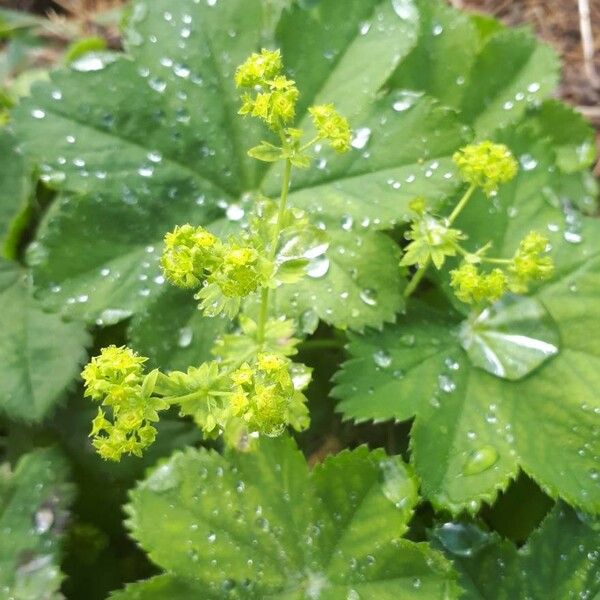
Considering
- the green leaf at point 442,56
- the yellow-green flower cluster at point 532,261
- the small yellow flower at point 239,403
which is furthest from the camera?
the green leaf at point 442,56

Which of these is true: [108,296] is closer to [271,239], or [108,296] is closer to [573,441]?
[271,239]

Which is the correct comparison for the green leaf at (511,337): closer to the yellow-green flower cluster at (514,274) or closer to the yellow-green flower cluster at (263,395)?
the yellow-green flower cluster at (514,274)

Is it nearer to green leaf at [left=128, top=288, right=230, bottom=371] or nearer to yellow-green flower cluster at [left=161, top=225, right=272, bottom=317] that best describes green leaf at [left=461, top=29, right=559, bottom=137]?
green leaf at [left=128, top=288, right=230, bottom=371]

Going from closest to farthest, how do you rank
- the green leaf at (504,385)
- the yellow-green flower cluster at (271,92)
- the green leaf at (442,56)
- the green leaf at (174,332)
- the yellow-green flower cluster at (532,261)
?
the yellow-green flower cluster at (271,92) → the yellow-green flower cluster at (532,261) → the green leaf at (504,385) → the green leaf at (174,332) → the green leaf at (442,56)

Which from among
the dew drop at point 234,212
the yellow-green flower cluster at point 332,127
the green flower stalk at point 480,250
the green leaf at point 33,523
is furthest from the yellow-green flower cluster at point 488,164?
the green leaf at point 33,523

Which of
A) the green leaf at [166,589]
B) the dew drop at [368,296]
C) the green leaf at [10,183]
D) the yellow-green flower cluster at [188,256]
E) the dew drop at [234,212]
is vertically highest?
the yellow-green flower cluster at [188,256]

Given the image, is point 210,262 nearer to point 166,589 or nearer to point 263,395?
point 263,395
